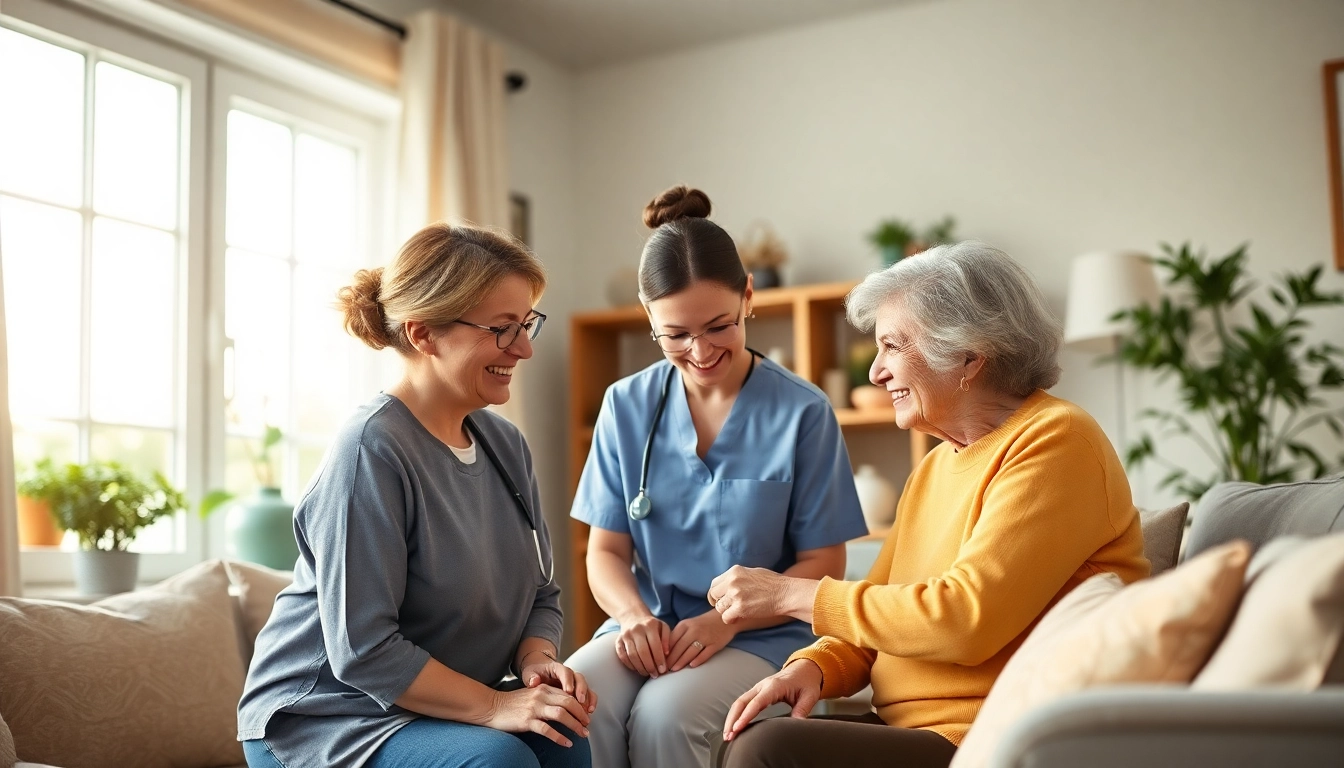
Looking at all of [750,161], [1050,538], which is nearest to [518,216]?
[750,161]

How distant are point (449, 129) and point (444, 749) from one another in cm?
278

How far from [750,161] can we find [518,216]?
0.94 meters

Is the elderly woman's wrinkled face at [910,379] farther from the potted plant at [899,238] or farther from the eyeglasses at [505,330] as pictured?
the potted plant at [899,238]

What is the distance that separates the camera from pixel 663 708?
1.91 m

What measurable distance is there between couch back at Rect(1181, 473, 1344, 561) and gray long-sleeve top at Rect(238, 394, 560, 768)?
108 cm

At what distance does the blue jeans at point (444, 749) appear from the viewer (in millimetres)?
1562

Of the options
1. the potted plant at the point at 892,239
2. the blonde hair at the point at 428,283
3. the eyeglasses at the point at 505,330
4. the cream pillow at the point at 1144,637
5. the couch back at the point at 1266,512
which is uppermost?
the potted plant at the point at 892,239

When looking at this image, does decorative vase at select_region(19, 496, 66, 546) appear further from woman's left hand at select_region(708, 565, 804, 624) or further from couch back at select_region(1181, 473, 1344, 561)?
couch back at select_region(1181, 473, 1344, 561)

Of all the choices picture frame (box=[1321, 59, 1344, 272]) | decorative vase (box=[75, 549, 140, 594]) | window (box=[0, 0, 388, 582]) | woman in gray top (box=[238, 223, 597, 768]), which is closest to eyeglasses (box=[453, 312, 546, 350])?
woman in gray top (box=[238, 223, 597, 768])

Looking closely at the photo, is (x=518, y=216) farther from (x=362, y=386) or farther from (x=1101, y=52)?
(x=1101, y=52)

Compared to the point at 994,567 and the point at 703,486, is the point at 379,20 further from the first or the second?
the point at 994,567

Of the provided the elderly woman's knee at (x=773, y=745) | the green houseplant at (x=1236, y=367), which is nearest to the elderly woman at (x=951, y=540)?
the elderly woman's knee at (x=773, y=745)

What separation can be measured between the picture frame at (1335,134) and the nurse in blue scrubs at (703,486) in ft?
7.99

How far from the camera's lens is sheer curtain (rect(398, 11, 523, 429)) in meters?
3.90
